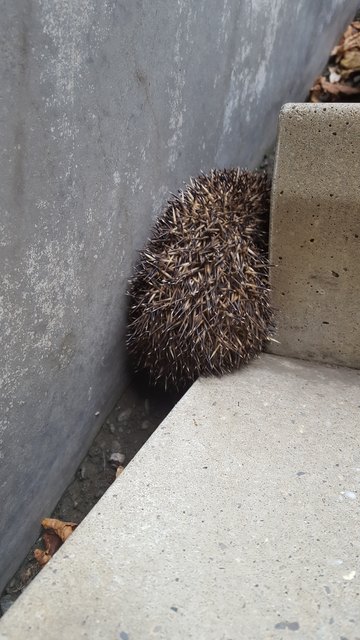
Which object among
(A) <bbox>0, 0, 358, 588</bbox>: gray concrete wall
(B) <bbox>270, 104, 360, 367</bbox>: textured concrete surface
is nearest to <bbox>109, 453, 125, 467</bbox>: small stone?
(A) <bbox>0, 0, 358, 588</bbox>: gray concrete wall

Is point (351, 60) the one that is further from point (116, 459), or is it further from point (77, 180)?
point (116, 459)

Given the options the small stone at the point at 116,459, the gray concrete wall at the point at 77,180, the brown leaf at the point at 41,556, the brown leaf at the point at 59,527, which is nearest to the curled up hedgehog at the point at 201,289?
the gray concrete wall at the point at 77,180

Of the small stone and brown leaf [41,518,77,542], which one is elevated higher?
brown leaf [41,518,77,542]

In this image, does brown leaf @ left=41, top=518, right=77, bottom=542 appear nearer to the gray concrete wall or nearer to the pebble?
the gray concrete wall


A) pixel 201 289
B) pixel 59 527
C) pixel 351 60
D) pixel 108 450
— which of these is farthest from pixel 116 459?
pixel 351 60

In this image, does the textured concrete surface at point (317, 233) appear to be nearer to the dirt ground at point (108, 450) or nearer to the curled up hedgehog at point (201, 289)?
the curled up hedgehog at point (201, 289)

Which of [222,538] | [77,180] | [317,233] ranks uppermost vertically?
[77,180]

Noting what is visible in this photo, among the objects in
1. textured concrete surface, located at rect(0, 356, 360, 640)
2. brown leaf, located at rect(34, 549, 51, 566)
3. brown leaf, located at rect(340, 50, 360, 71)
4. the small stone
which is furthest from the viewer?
brown leaf, located at rect(340, 50, 360, 71)

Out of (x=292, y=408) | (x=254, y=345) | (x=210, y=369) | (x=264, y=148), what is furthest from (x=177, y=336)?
(x=264, y=148)
